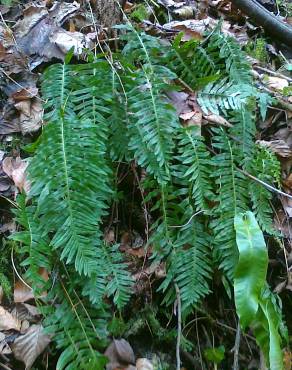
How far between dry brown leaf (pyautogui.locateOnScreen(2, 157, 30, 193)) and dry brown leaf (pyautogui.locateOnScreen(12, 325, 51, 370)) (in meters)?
0.59

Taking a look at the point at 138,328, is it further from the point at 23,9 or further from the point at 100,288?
the point at 23,9

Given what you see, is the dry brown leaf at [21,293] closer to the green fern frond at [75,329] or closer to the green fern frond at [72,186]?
the green fern frond at [75,329]

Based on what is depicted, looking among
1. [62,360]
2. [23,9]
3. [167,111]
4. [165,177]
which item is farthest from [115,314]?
[23,9]

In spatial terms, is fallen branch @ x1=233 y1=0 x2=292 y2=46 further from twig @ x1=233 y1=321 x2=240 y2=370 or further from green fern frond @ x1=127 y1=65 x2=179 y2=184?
twig @ x1=233 y1=321 x2=240 y2=370

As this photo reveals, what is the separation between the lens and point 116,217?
2328 millimetres

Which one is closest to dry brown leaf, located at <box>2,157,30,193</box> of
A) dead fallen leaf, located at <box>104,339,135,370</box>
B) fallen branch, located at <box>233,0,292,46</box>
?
dead fallen leaf, located at <box>104,339,135,370</box>

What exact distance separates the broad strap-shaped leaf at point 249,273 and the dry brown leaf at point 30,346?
0.73 meters

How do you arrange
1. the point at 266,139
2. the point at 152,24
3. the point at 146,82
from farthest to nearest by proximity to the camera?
the point at 152,24, the point at 266,139, the point at 146,82

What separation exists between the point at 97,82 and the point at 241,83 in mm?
709

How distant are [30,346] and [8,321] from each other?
0.14 m

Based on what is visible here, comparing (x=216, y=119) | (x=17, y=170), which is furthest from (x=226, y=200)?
(x=17, y=170)

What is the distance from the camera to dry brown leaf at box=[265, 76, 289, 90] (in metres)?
2.81

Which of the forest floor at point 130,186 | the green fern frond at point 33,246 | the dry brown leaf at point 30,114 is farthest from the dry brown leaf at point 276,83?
the green fern frond at point 33,246

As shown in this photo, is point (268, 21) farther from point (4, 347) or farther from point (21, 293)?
point (4, 347)
